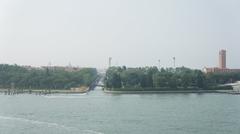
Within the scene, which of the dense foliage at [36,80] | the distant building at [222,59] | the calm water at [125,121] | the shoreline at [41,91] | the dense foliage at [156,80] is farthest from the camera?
the distant building at [222,59]

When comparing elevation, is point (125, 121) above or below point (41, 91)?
below

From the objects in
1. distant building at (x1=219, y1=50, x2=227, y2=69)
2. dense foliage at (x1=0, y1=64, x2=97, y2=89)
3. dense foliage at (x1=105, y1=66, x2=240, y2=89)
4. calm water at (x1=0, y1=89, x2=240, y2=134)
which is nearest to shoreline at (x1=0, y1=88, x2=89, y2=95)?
dense foliage at (x1=0, y1=64, x2=97, y2=89)

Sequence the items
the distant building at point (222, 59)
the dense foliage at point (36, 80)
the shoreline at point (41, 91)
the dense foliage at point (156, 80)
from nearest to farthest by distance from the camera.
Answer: the shoreline at point (41, 91) → the dense foliage at point (156, 80) → the dense foliage at point (36, 80) → the distant building at point (222, 59)

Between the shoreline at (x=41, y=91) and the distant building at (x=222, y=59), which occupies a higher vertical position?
the distant building at (x=222, y=59)

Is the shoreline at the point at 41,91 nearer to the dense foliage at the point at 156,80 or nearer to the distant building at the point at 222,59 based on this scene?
the dense foliage at the point at 156,80

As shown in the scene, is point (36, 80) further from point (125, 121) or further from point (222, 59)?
point (222, 59)

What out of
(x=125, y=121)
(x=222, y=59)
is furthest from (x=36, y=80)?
(x=222, y=59)

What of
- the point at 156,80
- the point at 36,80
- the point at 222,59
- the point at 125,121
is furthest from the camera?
the point at 222,59

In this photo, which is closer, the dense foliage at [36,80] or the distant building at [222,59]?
the dense foliage at [36,80]

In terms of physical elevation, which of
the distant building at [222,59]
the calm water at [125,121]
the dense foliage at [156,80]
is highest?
the distant building at [222,59]

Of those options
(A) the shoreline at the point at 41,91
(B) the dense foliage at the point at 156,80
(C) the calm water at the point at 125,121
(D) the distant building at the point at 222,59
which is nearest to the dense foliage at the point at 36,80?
(A) the shoreline at the point at 41,91

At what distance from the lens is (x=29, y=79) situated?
146 feet

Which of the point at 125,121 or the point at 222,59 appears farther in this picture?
the point at 222,59

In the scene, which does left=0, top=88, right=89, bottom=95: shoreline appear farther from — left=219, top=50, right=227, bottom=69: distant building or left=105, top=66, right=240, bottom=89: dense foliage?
left=219, top=50, right=227, bottom=69: distant building
